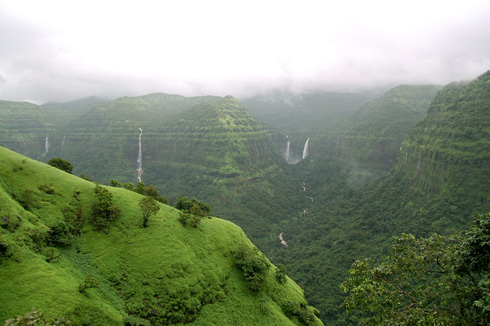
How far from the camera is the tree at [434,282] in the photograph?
13781mm

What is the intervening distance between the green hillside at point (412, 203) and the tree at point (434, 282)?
62.2 metres

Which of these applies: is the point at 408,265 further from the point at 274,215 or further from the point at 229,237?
the point at 274,215

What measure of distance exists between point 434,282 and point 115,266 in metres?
33.8

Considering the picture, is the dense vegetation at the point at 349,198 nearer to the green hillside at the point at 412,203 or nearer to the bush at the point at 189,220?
the bush at the point at 189,220

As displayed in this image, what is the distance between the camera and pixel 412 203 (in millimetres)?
107062

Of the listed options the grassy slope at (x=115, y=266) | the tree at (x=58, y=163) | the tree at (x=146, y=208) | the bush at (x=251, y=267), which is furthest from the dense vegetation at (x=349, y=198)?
the tree at (x=58, y=163)

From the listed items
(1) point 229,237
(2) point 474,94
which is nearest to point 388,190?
(2) point 474,94

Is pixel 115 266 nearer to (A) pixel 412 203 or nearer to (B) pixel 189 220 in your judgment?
(B) pixel 189 220

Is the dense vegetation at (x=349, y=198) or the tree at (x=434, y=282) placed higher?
the tree at (x=434, y=282)

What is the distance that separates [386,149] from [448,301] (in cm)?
17342

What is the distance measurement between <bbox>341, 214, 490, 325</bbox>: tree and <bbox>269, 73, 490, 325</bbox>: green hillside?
62186 millimetres

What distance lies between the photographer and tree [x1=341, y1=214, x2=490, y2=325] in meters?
13.8

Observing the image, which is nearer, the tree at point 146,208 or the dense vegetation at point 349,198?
the tree at point 146,208

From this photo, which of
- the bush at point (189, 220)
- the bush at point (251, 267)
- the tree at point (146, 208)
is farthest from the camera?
the bush at point (189, 220)
